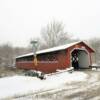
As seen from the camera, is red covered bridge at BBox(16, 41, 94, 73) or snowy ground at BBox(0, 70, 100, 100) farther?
red covered bridge at BBox(16, 41, 94, 73)

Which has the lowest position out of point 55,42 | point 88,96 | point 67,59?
point 88,96

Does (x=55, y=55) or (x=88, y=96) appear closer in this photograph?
(x=88, y=96)

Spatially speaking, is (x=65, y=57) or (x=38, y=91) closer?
(x=38, y=91)

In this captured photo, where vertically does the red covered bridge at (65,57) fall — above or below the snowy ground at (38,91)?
above

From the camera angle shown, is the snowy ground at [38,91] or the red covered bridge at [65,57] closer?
the snowy ground at [38,91]

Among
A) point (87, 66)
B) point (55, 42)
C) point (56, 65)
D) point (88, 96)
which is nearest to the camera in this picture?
point (88, 96)

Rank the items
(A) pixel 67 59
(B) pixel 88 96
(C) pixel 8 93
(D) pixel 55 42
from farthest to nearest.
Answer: (D) pixel 55 42, (A) pixel 67 59, (C) pixel 8 93, (B) pixel 88 96

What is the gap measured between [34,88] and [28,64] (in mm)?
25646

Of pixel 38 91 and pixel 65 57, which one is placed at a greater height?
pixel 65 57

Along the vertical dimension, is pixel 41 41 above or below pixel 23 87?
above

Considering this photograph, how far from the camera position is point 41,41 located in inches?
3206

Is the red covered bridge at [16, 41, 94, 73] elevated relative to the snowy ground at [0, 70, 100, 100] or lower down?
elevated

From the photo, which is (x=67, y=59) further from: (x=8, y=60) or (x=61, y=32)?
(x=8, y=60)

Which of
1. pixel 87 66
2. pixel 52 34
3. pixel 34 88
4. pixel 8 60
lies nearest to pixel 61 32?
pixel 52 34
